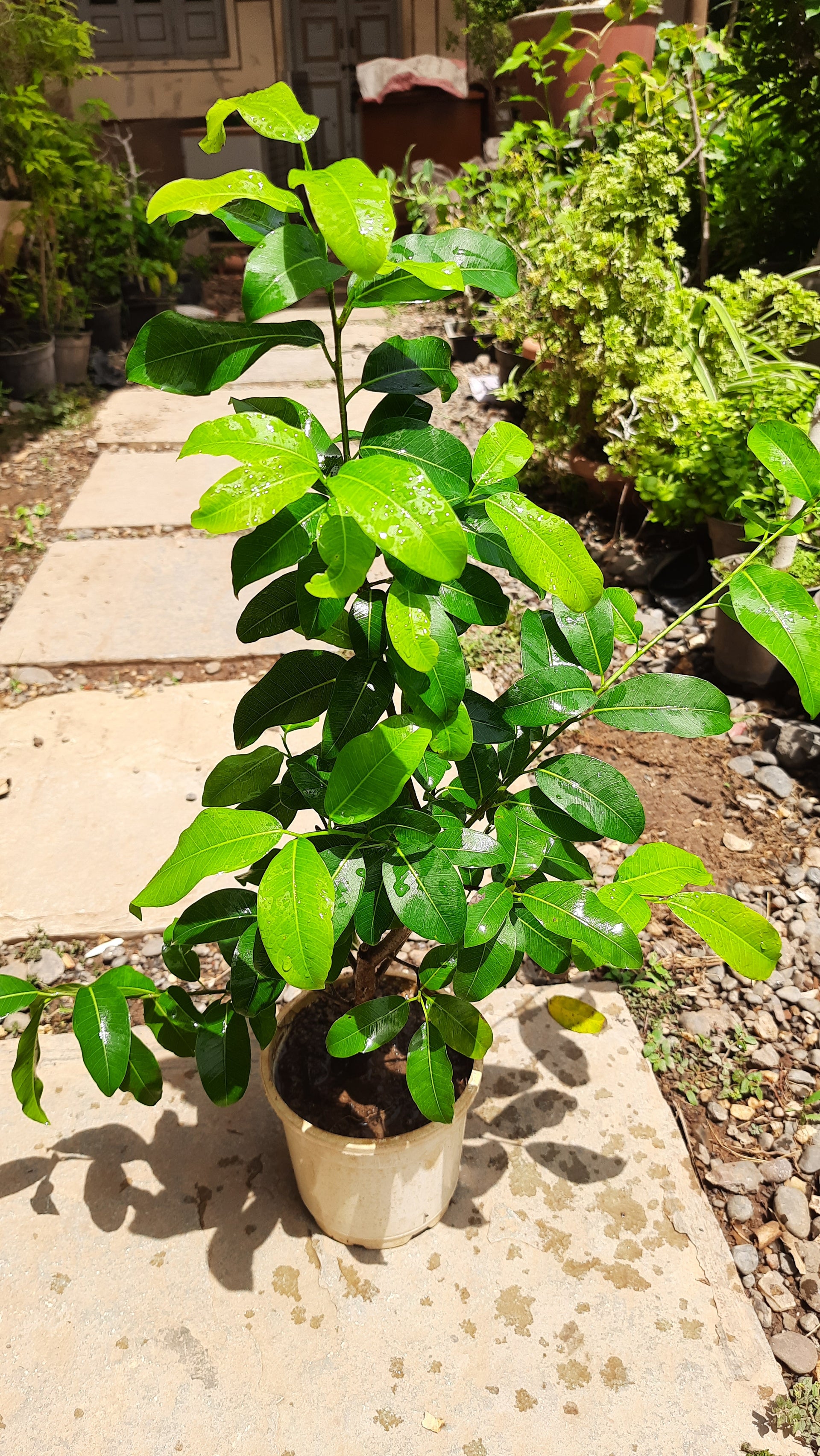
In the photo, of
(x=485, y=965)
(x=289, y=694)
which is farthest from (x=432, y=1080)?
(x=289, y=694)

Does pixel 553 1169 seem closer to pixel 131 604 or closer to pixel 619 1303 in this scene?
pixel 619 1303

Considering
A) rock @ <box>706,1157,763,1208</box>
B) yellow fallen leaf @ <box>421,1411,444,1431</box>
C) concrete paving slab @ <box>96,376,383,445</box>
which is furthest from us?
concrete paving slab @ <box>96,376,383,445</box>

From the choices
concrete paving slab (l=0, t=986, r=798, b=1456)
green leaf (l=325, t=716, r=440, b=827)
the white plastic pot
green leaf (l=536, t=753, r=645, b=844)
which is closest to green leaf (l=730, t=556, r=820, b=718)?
green leaf (l=536, t=753, r=645, b=844)

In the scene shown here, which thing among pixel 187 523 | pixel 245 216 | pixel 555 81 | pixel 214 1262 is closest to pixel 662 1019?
pixel 214 1262

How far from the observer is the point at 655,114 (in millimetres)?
3725

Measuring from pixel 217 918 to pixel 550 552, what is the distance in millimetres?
581

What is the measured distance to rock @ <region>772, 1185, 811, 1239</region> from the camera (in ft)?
5.44

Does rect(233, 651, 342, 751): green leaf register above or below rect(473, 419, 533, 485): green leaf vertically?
below

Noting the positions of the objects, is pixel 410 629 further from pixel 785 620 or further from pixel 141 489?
pixel 141 489

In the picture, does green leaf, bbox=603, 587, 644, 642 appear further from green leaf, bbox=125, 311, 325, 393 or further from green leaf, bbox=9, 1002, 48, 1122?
green leaf, bbox=9, 1002, 48, 1122

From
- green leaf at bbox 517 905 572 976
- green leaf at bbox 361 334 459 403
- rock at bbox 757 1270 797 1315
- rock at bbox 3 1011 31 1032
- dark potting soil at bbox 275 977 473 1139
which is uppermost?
green leaf at bbox 361 334 459 403

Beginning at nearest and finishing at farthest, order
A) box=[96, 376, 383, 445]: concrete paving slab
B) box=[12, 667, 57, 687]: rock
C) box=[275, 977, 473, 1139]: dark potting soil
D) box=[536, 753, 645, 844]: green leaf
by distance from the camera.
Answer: box=[536, 753, 645, 844]: green leaf → box=[275, 977, 473, 1139]: dark potting soil → box=[12, 667, 57, 687]: rock → box=[96, 376, 383, 445]: concrete paving slab

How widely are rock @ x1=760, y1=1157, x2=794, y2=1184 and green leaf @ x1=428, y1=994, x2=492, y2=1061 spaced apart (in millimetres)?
870

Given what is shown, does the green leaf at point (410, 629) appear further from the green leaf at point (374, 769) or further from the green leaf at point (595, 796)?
the green leaf at point (595, 796)
